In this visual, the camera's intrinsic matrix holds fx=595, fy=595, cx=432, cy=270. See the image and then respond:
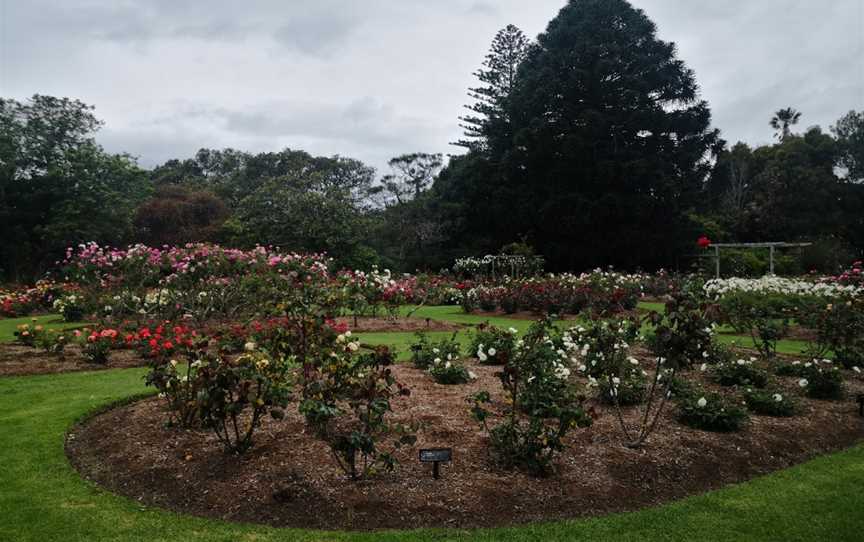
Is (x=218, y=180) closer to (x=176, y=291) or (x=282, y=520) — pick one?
(x=176, y=291)

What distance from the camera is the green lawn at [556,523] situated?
135 inches

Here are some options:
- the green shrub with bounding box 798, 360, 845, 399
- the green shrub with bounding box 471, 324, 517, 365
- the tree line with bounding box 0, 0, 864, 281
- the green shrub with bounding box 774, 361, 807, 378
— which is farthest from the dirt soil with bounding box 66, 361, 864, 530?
the tree line with bounding box 0, 0, 864, 281

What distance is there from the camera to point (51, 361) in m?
8.59

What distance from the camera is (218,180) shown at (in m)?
43.8

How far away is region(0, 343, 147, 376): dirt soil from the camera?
8.07 metres

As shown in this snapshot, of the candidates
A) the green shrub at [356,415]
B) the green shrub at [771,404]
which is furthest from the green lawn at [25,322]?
the green shrub at [771,404]

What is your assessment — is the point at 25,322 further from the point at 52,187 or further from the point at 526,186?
the point at 526,186

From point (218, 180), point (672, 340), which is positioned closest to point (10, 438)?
point (672, 340)

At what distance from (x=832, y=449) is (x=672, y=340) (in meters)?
A: 2.22

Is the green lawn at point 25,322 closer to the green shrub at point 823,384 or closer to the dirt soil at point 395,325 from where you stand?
the dirt soil at point 395,325

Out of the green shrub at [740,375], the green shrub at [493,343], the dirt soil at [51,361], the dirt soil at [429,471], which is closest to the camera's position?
the dirt soil at [429,471]

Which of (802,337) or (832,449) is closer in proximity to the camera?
(832,449)

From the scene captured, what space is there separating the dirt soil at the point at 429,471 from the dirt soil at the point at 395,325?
250 inches

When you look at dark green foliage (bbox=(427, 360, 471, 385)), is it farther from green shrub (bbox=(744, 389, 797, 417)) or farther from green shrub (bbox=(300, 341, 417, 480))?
green shrub (bbox=(744, 389, 797, 417))
